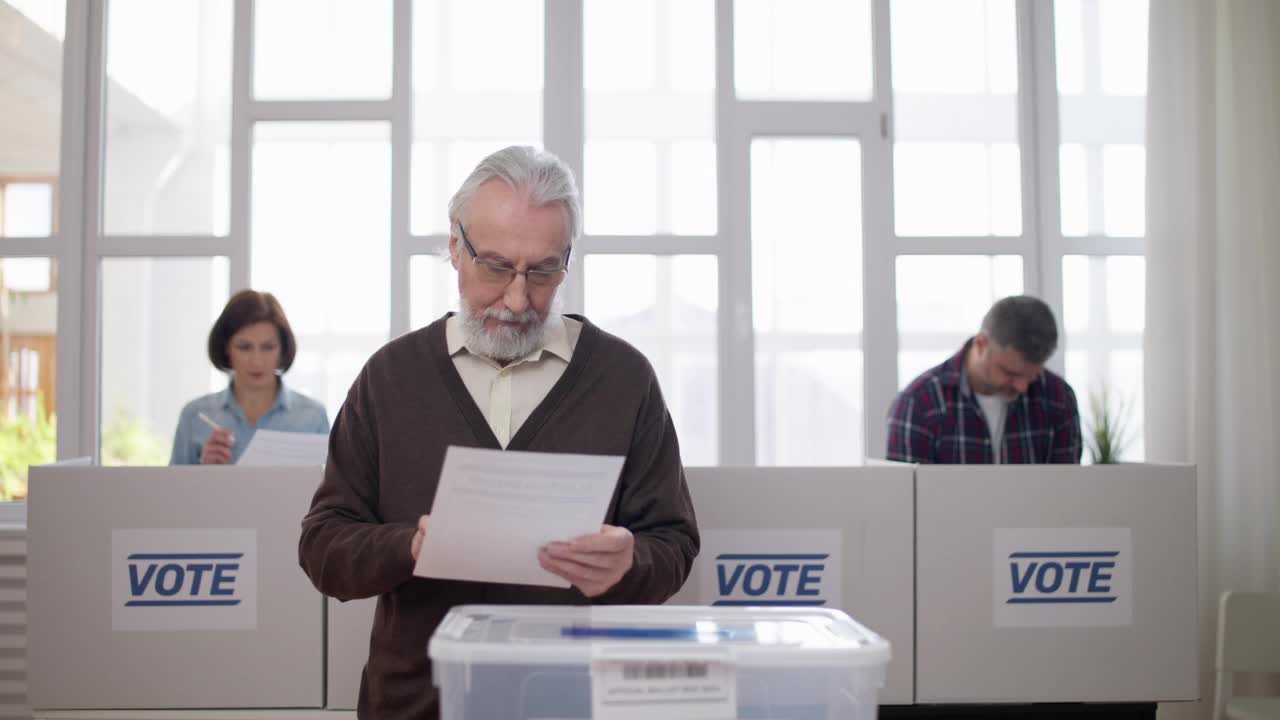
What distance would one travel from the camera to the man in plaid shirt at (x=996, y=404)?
2629mm

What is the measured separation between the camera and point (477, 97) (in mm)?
3893

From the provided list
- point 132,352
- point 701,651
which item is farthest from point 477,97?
point 701,651

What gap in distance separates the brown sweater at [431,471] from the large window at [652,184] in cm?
249

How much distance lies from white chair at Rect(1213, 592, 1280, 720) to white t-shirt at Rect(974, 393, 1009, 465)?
0.89 metres

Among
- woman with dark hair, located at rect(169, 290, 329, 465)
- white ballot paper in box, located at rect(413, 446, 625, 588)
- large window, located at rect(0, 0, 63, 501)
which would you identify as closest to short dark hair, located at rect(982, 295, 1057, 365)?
white ballot paper in box, located at rect(413, 446, 625, 588)

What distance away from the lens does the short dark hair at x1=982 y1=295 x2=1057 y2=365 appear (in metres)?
2.59

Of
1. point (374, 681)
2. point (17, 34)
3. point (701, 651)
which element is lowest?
point (374, 681)

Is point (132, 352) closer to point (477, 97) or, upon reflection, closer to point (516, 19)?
point (477, 97)

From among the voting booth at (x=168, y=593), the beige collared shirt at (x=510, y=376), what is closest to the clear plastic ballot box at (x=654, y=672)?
the beige collared shirt at (x=510, y=376)

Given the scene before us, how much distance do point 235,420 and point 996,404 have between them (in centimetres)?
227

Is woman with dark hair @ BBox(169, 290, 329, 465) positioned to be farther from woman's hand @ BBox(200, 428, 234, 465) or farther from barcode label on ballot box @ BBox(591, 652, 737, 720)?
barcode label on ballot box @ BBox(591, 652, 737, 720)

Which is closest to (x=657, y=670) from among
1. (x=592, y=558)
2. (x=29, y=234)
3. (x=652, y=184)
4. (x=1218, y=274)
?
(x=592, y=558)

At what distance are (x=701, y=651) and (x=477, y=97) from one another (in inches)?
132

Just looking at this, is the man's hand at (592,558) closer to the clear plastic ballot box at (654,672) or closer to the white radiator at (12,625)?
the clear plastic ballot box at (654,672)
